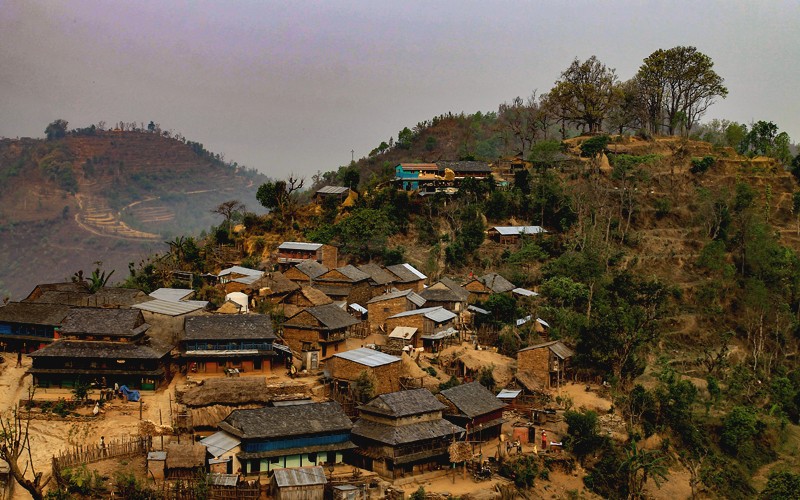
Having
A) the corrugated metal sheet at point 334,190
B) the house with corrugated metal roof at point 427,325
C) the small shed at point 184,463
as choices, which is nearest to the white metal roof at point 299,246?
the corrugated metal sheet at point 334,190

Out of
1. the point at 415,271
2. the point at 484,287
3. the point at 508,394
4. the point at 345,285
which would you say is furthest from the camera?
the point at 415,271

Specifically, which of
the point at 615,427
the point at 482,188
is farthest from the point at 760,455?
the point at 482,188

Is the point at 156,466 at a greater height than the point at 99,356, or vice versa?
the point at 99,356

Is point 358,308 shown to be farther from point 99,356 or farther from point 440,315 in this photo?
point 99,356

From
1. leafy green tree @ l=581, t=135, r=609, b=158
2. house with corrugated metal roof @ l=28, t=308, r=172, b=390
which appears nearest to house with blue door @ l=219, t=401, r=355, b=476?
house with corrugated metal roof @ l=28, t=308, r=172, b=390

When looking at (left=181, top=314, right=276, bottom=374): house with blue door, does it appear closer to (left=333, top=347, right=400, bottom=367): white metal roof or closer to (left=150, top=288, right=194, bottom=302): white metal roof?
(left=333, top=347, right=400, bottom=367): white metal roof

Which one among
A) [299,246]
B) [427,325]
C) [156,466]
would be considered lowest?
[156,466]

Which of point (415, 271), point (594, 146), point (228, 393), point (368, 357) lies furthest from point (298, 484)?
point (594, 146)
